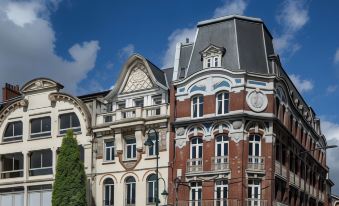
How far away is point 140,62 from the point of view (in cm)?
5047

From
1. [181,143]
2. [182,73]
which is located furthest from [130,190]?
[182,73]

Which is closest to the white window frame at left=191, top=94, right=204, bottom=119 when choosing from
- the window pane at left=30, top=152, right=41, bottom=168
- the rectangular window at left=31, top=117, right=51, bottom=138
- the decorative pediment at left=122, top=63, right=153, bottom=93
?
the decorative pediment at left=122, top=63, right=153, bottom=93

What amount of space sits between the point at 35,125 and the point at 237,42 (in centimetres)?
1812

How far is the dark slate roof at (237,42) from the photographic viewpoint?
4684 cm

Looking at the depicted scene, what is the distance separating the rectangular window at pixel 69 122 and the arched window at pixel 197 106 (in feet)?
33.1

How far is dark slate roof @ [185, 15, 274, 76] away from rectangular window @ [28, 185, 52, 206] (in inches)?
581

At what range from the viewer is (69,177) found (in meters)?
48.0

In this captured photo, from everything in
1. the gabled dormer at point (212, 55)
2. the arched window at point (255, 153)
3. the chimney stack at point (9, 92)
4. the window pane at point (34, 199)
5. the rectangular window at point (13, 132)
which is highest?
the gabled dormer at point (212, 55)

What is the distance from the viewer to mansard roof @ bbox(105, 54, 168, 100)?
163ft

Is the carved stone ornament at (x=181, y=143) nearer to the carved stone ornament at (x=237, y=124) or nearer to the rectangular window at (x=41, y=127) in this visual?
the carved stone ornament at (x=237, y=124)

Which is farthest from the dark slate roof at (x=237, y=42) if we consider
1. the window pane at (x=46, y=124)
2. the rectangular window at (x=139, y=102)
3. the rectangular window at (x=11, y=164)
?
the rectangular window at (x=11, y=164)

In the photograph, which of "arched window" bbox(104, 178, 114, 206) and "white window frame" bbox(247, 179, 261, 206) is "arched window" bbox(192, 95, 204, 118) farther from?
"arched window" bbox(104, 178, 114, 206)

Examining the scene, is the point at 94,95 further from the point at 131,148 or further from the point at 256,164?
the point at 256,164

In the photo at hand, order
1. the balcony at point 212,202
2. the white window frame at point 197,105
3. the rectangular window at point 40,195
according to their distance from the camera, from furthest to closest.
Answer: the rectangular window at point 40,195 → the white window frame at point 197,105 → the balcony at point 212,202
